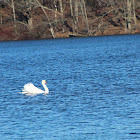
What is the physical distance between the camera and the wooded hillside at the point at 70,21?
87625 millimetres

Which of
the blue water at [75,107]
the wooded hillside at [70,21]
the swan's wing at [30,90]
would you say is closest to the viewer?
the blue water at [75,107]

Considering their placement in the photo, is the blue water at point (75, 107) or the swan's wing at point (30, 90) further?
the swan's wing at point (30, 90)

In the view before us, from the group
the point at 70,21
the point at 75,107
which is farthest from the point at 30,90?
the point at 70,21

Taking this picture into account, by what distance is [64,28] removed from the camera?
89.6 metres

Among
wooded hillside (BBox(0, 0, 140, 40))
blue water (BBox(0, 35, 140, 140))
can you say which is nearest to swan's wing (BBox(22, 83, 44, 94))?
blue water (BBox(0, 35, 140, 140))

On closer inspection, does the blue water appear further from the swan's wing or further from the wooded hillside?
the wooded hillside

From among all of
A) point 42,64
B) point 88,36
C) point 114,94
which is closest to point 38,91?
point 114,94

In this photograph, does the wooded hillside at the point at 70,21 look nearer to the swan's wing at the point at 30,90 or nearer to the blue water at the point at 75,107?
the blue water at the point at 75,107

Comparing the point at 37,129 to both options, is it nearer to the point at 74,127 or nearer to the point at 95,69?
the point at 74,127

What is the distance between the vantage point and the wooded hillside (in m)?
87.6

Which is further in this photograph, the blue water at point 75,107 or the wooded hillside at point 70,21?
the wooded hillside at point 70,21

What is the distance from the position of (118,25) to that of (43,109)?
73326 millimetres

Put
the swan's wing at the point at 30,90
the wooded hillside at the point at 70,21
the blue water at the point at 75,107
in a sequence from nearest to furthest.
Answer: the blue water at the point at 75,107
the swan's wing at the point at 30,90
the wooded hillside at the point at 70,21

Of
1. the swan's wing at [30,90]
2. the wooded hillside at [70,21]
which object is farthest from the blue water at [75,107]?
the wooded hillside at [70,21]
